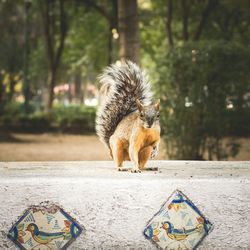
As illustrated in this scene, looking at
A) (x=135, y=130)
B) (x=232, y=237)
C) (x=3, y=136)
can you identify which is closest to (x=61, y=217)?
(x=135, y=130)

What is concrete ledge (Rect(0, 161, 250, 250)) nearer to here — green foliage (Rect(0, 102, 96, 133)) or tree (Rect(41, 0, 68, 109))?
green foliage (Rect(0, 102, 96, 133))

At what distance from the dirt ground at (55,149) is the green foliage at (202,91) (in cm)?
135

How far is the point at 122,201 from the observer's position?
3643 millimetres

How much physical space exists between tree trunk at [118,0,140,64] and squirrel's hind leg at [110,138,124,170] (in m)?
5.26

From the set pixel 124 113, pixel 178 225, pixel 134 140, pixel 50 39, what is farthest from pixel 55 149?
pixel 50 39

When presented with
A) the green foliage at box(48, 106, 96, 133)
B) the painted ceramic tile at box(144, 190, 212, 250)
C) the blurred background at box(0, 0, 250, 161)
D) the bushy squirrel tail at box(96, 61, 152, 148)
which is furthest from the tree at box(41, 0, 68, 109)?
the painted ceramic tile at box(144, 190, 212, 250)

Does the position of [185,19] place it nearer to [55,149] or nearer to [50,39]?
[50,39]

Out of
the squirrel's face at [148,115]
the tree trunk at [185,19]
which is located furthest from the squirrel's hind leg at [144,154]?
the tree trunk at [185,19]

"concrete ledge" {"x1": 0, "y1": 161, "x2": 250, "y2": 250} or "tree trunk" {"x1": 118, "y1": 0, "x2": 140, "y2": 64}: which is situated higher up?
"tree trunk" {"x1": 118, "y1": 0, "x2": 140, "y2": 64}

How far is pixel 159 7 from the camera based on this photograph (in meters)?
25.0

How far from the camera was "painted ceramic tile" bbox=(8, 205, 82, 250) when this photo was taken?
363 centimetres

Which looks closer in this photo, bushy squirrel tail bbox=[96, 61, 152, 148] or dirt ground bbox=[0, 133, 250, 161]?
bushy squirrel tail bbox=[96, 61, 152, 148]

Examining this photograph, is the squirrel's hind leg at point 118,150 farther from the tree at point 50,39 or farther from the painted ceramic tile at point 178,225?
the tree at point 50,39

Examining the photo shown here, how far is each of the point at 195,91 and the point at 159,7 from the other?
1645cm
